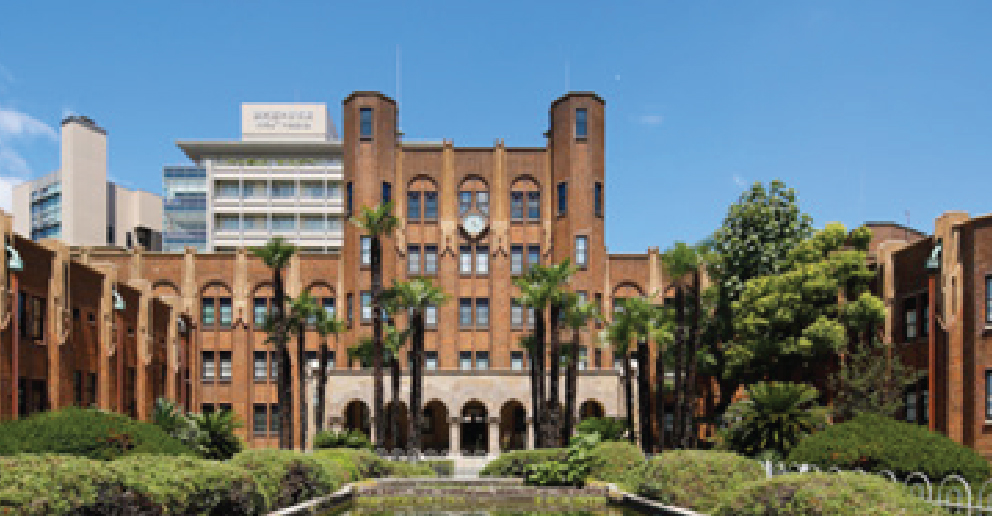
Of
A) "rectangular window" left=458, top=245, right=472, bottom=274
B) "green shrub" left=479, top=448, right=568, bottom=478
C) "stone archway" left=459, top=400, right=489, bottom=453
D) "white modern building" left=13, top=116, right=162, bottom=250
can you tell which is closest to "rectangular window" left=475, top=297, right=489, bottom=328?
"rectangular window" left=458, top=245, right=472, bottom=274

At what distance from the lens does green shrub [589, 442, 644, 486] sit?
2883 centimetres

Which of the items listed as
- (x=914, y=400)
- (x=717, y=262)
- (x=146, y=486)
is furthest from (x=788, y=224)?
(x=146, y=486)

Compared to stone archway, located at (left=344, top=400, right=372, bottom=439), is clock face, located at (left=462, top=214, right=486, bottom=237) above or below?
above

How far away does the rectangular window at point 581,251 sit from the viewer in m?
57.7

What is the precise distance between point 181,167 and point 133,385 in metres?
67.0

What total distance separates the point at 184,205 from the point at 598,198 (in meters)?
65.6

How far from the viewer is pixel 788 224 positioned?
153 feet

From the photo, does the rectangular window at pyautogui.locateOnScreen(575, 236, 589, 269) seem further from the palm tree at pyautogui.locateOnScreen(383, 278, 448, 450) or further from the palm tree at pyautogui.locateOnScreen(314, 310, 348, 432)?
the palm tree at pyautogui.locateOnScreen(314, 310, 348, 432)

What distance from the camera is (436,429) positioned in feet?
189

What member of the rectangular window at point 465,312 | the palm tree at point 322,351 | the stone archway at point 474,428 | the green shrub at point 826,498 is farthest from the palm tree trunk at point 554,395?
the green shrub at point 826,498

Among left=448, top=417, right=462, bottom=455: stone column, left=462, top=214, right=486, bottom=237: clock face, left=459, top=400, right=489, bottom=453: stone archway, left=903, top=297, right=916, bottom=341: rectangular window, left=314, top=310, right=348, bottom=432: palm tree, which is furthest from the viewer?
left=462, top=214, right=486, bottom=237: clock face

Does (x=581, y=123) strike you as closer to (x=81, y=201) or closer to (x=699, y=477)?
(x=699, y=477)

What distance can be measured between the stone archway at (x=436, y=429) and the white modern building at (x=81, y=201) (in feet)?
190

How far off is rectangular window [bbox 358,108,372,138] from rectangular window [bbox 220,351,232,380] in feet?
55.7
